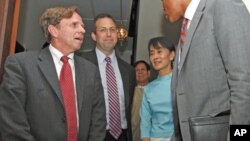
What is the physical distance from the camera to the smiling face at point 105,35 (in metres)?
2.61

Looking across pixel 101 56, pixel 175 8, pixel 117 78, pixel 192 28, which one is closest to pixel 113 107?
pixel 117 78

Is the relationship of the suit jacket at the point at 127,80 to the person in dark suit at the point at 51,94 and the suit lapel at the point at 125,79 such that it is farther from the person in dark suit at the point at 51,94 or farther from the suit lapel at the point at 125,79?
the person in dark suit at the point at 51,94

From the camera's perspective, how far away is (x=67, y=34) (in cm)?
212

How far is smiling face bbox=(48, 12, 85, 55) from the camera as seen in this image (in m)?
2.10

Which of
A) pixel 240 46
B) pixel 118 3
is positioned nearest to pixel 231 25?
pixel 240 46

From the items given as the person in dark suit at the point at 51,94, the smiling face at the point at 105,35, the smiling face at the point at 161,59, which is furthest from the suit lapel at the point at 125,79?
the person in dark suit at the point at 51,94

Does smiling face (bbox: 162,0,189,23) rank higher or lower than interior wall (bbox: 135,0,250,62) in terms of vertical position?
higher

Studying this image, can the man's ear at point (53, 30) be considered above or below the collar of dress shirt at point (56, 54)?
above

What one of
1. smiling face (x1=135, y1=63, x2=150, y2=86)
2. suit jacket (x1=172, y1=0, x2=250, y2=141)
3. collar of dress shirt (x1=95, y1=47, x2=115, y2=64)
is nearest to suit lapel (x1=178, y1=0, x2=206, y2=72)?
suit jacket (x1=172, y1=0, x2=250, y2=141)

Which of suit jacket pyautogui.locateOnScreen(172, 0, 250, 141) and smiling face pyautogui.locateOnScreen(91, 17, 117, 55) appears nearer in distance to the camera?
suit jacket pyautogui.locateOnScreen(172, 0, 250, 141)

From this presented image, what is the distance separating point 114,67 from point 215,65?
1394 millimetres

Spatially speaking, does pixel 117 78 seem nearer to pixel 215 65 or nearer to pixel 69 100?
pixel 69 100

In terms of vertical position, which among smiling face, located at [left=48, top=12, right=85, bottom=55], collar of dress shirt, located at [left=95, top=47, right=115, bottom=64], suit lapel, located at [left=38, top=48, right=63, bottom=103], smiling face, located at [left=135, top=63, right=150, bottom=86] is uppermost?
smiling face, located at [left=48, top=12, right=85, bottom=55]

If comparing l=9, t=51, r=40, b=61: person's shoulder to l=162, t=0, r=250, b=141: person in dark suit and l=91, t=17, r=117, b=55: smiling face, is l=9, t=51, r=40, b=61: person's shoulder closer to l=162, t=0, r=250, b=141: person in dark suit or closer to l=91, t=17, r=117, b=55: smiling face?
l=91, t=17, r=117, b=55: smiling face
